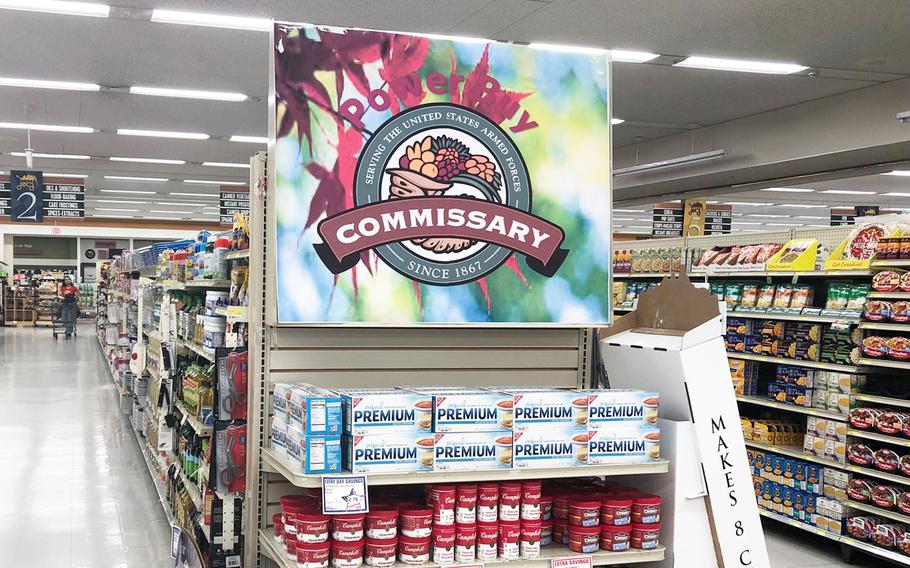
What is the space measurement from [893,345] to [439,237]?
335cm

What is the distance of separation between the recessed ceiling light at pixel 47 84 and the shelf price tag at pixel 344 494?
26.0ft

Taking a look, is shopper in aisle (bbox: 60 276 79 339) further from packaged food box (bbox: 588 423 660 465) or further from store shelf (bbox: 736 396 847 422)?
packaged food box (bbox: 588 423 660 465)

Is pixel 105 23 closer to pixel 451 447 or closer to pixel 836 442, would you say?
pixel 451 447

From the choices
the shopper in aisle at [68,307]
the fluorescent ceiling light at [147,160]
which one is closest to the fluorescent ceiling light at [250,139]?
the fluorescent ceiling light at [147,160]

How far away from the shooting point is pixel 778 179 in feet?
37.1

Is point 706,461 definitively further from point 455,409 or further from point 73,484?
point 73,484

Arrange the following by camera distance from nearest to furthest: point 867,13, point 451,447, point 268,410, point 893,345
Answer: point 451,447 < point 268,410 < point 893,345 < point 867,13

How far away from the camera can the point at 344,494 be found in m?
2.45

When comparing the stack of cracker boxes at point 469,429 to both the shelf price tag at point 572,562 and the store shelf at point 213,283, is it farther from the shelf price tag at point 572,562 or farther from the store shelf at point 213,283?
the store shelf at point 213,283

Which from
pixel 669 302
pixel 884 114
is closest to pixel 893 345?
pixel 669 302


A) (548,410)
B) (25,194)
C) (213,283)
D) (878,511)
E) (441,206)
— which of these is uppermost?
(25,194)

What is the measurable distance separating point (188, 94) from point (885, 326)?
7586 millimetres

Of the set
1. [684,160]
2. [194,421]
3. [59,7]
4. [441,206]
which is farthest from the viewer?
[684,160]

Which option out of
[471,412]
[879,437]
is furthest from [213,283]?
[879,437]
